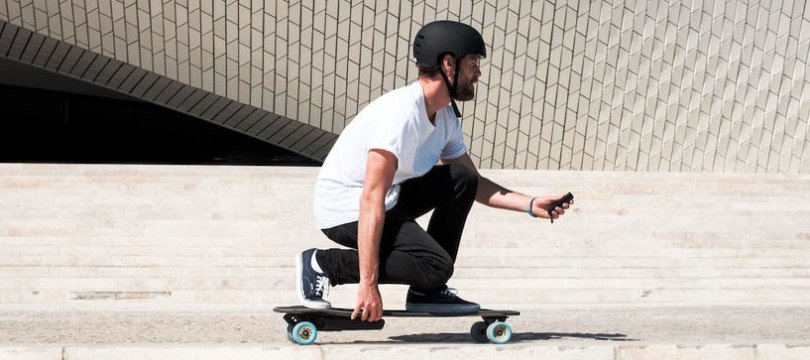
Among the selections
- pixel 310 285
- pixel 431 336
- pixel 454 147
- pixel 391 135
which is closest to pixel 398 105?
pixel 391 135

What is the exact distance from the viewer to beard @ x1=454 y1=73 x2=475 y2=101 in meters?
3.30

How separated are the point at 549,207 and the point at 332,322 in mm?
Result: 634

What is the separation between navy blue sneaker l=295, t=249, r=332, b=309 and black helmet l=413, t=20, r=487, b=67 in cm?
61

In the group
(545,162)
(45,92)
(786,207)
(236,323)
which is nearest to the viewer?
(236,323)

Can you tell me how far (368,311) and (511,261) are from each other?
3.59 m

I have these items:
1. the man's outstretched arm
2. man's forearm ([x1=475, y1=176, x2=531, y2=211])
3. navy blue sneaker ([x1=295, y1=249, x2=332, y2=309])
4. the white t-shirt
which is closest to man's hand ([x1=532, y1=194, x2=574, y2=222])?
the man's outstretched arm

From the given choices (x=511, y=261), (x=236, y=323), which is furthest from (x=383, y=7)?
(x=236, y=323)

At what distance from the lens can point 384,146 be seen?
3.12 meters

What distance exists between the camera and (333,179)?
3.36m

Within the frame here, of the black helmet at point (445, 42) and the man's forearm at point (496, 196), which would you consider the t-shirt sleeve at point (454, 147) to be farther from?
the black helmet at point (445, 42)

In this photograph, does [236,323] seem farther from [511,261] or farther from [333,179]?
[511,261]

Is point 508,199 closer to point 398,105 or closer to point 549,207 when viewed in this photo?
point 549,207

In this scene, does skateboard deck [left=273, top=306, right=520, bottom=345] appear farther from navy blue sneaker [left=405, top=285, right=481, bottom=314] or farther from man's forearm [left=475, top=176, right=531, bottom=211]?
man's forearm [left=475, top=176, right=531, bottom=211]

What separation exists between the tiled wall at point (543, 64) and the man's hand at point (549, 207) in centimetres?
887
